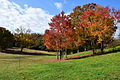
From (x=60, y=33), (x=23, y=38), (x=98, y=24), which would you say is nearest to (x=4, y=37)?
(x=23, y=38)

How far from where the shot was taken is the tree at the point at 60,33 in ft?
110

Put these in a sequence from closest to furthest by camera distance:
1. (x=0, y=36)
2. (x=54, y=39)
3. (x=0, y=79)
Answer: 1. (x=0, y=79)
2. (x=54, y=39)
3. (x=0, y=36)

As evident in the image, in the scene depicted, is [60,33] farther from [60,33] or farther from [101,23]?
[101,23]

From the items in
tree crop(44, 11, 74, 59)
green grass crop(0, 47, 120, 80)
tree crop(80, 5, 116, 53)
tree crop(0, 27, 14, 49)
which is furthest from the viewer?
tree crop(0, 27, 14, 49)

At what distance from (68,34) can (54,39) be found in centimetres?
338

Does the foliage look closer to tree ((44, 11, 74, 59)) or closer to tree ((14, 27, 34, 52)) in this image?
tree ((44, 11, 74, 59))

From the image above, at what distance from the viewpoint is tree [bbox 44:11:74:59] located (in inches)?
1316

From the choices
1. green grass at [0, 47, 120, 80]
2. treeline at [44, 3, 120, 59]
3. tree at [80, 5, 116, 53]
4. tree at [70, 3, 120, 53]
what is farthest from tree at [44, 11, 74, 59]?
green grass at [0, 47, 120, 80]

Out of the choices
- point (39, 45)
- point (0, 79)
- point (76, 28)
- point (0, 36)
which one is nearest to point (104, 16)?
point (76, 28)

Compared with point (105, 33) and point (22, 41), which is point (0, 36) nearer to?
point (22, 41)

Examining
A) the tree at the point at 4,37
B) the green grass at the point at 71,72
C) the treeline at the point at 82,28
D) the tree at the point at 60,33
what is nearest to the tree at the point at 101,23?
the treeline at the point at 82,28

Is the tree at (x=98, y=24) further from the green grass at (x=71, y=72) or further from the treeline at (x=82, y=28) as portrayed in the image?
the green grass at (x=71, y=72)

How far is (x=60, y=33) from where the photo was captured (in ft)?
110

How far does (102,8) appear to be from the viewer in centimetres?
3306
